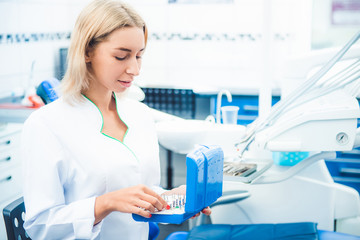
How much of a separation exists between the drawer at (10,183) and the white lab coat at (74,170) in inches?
60.8

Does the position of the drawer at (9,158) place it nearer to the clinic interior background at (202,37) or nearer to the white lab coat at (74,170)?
the clinic interior background at (202,37)

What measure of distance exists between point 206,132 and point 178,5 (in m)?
1.86

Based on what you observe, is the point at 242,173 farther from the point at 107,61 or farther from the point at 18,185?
the point at 18,185

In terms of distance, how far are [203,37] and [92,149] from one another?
9.43ft

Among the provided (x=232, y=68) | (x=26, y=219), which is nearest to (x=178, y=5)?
(x=232, y=68)

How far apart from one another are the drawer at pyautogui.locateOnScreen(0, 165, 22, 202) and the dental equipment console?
5.71ft

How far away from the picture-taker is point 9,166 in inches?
110

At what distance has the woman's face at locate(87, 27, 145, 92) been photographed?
134cm

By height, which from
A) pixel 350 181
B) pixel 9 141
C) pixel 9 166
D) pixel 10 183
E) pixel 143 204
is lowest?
pixel 350 181

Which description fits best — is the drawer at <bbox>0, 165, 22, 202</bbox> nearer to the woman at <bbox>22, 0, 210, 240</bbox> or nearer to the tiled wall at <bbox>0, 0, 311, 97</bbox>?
the tiled wall at <bbox>0, 0, 311, 97</bbox>

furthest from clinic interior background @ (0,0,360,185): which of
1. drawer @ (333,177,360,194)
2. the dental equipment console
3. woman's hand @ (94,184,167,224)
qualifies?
woman's hand @ (94,184,167,224)

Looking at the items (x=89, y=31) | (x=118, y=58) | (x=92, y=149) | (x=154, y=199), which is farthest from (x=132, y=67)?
(x=154, y=199)

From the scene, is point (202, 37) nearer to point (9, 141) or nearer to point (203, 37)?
point (203, 37)

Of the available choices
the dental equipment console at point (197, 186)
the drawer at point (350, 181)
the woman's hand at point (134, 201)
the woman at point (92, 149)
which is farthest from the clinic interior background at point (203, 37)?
the woman's hand at point (134, 201)
